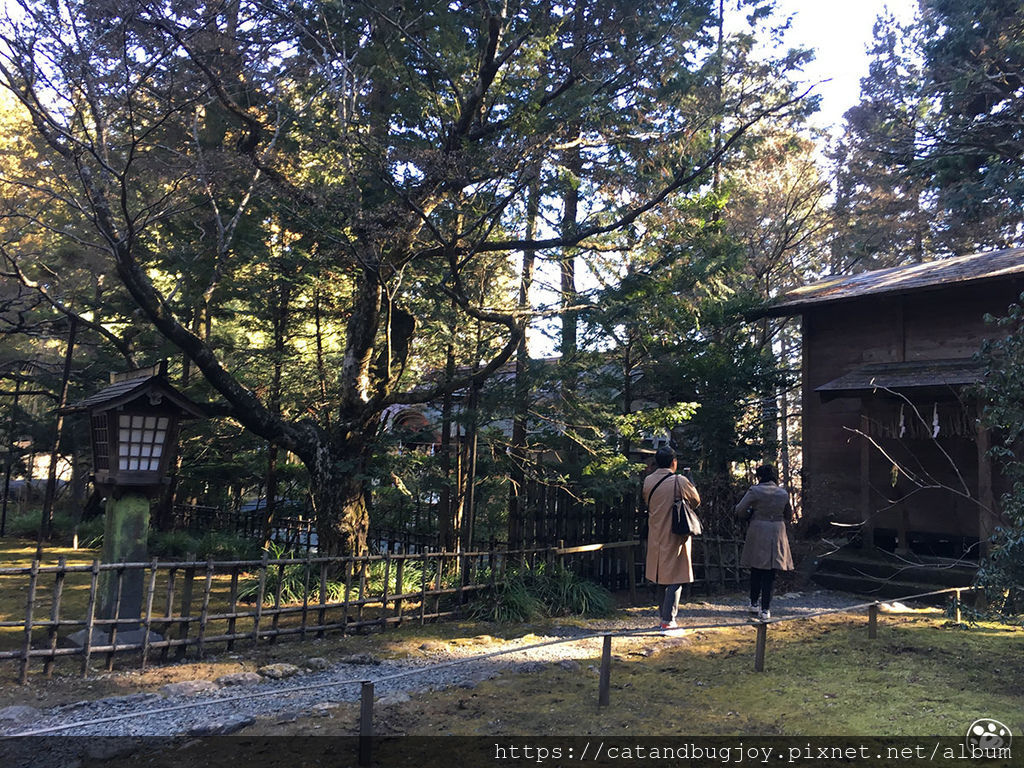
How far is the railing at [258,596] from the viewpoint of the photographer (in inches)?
248

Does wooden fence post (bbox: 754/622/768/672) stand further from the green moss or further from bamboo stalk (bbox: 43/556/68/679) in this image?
bamboo stalk (bbox: 43/556/68/679)

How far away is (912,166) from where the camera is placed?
1405cm

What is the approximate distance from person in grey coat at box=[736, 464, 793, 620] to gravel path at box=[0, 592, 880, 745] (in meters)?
0.74

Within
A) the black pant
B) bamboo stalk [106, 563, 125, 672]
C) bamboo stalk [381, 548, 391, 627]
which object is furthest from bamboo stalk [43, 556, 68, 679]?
the black pant

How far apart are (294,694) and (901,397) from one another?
10084 millimetres

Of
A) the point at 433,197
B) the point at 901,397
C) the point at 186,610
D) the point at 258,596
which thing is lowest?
the point at 186,610

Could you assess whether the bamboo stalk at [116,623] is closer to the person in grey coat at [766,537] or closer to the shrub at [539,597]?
the shrub at [539,597]

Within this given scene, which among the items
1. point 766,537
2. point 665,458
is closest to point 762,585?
point 766,537

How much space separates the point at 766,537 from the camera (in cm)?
826

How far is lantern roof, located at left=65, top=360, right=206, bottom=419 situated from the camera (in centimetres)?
706

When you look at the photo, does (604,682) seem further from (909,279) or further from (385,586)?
(909,279)

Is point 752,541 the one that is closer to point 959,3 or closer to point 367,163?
point 367,163

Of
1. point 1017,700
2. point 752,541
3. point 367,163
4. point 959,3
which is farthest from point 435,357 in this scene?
point 959,3

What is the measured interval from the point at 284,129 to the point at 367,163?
2812 millimetres
